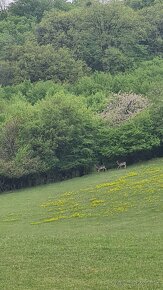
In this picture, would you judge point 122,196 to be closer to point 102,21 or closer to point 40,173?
point 40,173

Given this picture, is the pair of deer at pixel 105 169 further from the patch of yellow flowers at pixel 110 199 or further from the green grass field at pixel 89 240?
the green grass field at pixel 89 240

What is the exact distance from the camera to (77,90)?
100938mm

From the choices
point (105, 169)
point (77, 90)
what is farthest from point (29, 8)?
point (105, 169)

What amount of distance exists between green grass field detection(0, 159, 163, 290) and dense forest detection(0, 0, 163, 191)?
21229 millimetres

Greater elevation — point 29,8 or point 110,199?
point 29,8

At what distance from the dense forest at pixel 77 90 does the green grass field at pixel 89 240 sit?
21.2 meters

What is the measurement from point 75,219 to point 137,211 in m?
4.50

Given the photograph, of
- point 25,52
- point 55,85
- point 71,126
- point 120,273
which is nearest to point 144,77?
point 55,85

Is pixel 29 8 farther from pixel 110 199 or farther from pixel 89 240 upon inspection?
pixel 89 240

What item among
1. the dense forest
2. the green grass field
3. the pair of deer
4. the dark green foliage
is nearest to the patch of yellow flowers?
the green grass field

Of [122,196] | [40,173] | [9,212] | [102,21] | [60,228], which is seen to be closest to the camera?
[60,228]

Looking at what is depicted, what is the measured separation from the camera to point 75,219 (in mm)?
35031

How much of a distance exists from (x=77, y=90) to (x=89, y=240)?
77.5m

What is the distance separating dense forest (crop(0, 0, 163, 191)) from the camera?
69.2 m
